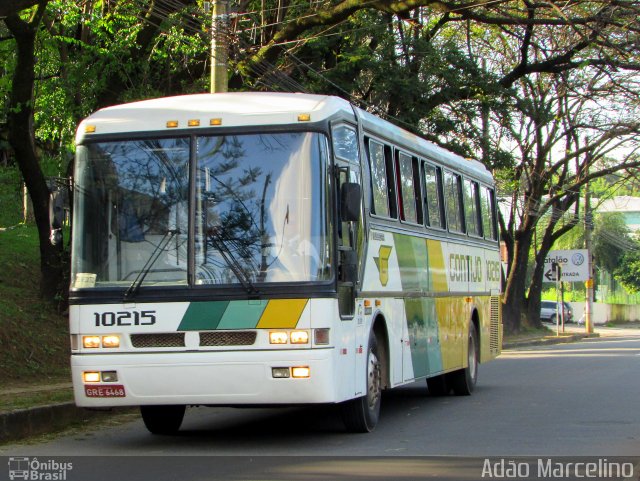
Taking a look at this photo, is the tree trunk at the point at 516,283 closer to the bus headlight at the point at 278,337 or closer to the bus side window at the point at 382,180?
the bus side window at the point at 382,180

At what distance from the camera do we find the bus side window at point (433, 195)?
13.8 m

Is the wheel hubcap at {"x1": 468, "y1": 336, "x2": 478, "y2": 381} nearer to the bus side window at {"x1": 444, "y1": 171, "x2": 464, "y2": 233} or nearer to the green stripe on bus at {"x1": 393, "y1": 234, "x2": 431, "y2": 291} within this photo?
the bus side window at {"x1": 444, "y1": 171, "x2": 464, "y2": 233}

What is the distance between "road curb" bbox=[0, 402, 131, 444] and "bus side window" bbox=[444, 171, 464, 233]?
5650 mm

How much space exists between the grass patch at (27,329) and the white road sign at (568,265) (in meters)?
23.5

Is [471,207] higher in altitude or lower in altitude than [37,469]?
higher

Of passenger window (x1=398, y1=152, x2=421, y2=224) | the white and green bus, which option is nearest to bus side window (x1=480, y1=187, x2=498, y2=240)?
passenger window (x1=398, y1=152, x2=421, y2=224)

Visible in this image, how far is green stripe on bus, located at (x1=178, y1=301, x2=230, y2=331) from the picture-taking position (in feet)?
31.8

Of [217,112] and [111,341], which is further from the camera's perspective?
[217,112]

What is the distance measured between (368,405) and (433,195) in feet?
13.2

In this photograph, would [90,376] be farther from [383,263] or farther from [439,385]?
[439,385]

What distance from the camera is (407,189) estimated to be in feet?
42.3

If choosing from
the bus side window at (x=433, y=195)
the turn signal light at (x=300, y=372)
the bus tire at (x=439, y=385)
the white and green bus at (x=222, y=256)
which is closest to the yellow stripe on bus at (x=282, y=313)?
the white and green bus at (x=222, y=256)

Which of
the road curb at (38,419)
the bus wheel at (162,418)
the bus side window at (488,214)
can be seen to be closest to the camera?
the road curb at (38,419)

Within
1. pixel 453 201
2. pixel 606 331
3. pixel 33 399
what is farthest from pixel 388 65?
pixel 606 331
